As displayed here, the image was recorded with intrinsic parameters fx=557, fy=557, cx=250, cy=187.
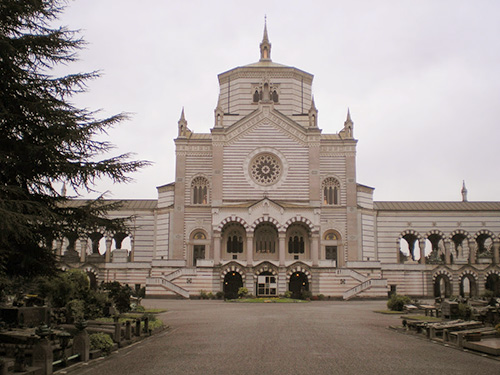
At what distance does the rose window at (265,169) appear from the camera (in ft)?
188

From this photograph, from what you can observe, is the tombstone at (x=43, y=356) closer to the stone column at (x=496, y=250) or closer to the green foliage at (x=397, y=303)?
the green foliage at (x=397, y=303)

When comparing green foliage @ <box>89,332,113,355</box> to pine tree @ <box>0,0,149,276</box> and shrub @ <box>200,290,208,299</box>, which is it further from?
shrub @ <box>200,290,208,299</box>

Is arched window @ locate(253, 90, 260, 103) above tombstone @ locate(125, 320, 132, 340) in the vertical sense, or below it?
above

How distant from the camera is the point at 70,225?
646 inches

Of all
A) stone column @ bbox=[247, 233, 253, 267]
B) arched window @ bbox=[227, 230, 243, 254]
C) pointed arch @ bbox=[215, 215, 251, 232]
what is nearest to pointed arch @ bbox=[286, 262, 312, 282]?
stone column @ bbox=[247, 233, 253, 267]

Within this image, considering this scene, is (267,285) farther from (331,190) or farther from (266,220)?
(331,190)

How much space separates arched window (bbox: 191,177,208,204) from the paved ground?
112ft

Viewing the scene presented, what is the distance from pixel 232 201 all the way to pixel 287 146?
8102 mm

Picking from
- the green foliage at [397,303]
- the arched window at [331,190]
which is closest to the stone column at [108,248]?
the arched window at [331,190]

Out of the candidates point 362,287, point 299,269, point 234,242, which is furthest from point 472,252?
point 234,242

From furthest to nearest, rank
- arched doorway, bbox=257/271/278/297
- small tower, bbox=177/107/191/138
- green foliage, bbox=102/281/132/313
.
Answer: small tower, bbox=177/107/191/138 < arched doorway, bbox=257/271/278/297 < green foliage, bbox=102/281/132/313

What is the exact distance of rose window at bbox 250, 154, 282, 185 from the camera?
5731 cm

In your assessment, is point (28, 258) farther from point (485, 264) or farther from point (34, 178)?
point (485, 264)

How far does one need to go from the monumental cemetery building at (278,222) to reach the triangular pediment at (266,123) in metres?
0.10
